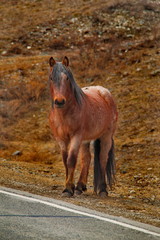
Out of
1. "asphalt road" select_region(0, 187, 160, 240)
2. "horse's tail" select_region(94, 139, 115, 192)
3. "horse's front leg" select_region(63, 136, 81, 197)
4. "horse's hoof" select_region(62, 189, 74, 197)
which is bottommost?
"horse's tail" select_region(94, 139, 115, 192)

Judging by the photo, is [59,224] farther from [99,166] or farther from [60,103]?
[99,166]

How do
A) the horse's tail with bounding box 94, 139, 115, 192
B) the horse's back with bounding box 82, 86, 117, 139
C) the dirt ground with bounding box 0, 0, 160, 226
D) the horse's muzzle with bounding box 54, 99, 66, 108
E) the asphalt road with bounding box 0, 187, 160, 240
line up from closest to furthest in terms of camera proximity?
the asphalt road with bounding box 0, 187, 160, 240
the horse's muzzle with bounding box 54, 99, 66, 108
the horse's back with bounding box 82, 86, 117, 139
the horse's tail with bounding box 94, 139, 115, 192
the dirt ground with bounding box 0, 0, 160, 226

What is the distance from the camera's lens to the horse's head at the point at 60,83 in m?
8.74

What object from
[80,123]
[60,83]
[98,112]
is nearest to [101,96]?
[98,112]

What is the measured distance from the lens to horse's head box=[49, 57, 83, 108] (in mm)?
8742

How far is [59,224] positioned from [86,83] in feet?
55.5

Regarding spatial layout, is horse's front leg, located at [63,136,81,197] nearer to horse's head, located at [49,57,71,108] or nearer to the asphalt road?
horse's head, located at [49,57,71,108]

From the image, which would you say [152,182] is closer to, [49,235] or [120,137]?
[120,137]

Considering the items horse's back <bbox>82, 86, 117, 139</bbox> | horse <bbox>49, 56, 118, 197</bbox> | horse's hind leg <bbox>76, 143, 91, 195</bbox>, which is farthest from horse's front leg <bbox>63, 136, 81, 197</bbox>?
horse's hind leg <bbox>76, 143, 91, 195</bbox>

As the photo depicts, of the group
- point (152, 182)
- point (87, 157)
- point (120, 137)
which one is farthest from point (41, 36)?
point (87, 157)

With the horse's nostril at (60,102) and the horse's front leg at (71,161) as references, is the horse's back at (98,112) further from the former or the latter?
the horse's nostril at (60,102)

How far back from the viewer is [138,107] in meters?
19.5

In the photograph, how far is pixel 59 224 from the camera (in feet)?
20.9

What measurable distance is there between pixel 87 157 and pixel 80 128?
1465 millimetres
